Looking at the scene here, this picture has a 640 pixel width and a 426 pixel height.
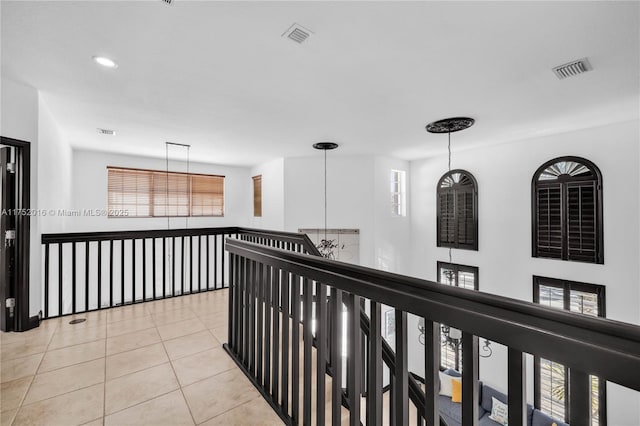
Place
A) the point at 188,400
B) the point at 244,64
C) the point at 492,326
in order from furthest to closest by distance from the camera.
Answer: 1. the point at 244,64
2. the point at 188,400
3. the point at 492,326

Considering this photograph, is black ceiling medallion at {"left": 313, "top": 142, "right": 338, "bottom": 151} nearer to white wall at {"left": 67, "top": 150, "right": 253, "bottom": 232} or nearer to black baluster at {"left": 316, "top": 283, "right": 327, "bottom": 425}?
white wall at {"left": 67, "top": 150, "right": 253, "bottom": 232}


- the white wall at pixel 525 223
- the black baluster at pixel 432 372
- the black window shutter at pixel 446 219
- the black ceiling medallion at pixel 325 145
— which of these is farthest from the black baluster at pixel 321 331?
the black window shutter at pixel 446 219

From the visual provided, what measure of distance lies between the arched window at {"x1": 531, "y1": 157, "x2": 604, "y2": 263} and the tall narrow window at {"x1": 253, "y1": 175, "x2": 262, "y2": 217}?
18.9ft

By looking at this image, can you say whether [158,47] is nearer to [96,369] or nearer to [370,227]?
[96,369]

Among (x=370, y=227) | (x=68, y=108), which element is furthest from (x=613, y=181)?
(x=68, y=108)

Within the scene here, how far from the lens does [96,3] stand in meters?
1.79

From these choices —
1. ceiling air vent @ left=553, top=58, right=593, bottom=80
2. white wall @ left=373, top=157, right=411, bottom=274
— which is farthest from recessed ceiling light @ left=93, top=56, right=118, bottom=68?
white wall @ left=373, top=157, right=411, bottom=274

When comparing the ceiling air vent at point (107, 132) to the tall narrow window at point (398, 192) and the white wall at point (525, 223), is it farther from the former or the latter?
the white wall at point (525, 223)

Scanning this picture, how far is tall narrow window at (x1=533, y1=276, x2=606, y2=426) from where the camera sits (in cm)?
438

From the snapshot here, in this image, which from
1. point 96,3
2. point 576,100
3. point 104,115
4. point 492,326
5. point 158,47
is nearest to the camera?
point 492,326

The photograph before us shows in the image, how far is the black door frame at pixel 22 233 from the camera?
2.82m

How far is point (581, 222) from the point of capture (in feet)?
14.9

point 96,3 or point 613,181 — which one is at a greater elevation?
point 96,3

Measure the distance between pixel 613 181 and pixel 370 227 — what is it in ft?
12.6
